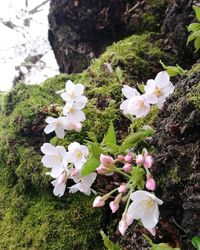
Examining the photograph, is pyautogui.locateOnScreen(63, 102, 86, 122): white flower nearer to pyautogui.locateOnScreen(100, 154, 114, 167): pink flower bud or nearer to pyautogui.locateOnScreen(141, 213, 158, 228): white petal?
pyautogui.locateOnScreen(100, 154, 114, 167): pink flower bud

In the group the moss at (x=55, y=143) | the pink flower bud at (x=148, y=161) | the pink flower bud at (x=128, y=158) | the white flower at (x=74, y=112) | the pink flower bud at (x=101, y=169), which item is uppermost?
the pink flower bud at (x=148, y=161)

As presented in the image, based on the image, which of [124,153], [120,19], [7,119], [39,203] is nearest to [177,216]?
[124,153]

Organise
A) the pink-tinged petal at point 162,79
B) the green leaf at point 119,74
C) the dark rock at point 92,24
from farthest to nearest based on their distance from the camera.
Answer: the dark rock at point 92,24 < the green leaf at point 119,74 < the pink-tinged petal at point 162,79

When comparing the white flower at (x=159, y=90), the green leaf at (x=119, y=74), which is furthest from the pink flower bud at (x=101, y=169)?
the green leaf at (x=119, y=74)

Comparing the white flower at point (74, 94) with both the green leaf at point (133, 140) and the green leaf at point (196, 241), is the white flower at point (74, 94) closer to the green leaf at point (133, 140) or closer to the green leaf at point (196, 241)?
the green leaf at point (133, 140)

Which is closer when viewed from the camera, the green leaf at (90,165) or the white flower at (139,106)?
the green leaf at (90,165)

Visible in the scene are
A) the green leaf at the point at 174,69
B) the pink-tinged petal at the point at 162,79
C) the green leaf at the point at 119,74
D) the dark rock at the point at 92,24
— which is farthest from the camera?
the dark rock at the point at 92,24

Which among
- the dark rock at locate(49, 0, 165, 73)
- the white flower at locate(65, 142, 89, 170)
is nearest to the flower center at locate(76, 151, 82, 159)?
the white flower at locate(65, 142, 89, 170)
